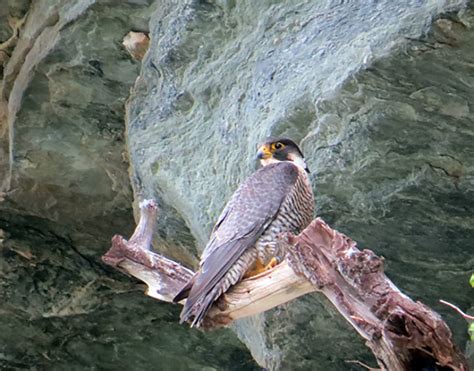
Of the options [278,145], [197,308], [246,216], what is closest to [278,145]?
[278,145]

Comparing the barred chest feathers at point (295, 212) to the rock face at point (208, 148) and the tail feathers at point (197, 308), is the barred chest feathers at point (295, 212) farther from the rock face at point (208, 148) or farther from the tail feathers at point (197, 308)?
the tail feathers at point (197, 308)

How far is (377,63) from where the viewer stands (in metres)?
5.30

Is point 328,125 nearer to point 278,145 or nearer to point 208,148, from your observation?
point 278,145

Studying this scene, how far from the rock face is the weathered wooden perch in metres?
0.96

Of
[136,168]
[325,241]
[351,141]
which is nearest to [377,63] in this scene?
[351,141]

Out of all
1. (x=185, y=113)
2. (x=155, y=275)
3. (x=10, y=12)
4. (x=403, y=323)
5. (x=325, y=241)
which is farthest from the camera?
(x=10, y=12)

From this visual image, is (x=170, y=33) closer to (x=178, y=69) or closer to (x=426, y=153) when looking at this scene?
(x=178, y=69)

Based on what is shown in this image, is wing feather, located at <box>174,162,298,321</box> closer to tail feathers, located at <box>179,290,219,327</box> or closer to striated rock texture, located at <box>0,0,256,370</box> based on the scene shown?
tail feathers, located at <box>179,290,219,327</box>

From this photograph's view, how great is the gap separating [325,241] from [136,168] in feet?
8.34

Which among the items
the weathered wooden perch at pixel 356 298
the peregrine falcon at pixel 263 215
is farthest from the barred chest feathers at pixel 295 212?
the weathered wooden perch at pixel 356 298

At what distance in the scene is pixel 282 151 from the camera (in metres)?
5.78

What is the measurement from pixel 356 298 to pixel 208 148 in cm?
218

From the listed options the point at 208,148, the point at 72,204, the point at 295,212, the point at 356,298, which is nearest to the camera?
the point at 356,298

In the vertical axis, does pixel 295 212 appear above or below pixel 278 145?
below
